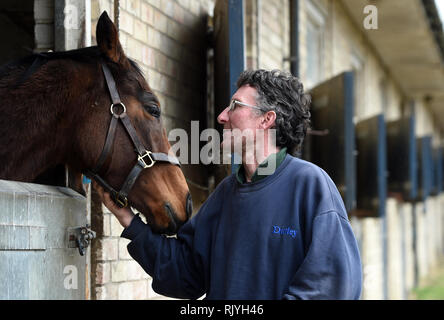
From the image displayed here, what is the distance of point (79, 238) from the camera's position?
2529 mm

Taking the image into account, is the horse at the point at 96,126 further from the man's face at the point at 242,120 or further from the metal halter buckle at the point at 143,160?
the man's face at the point at 242,120

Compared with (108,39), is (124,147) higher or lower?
lower

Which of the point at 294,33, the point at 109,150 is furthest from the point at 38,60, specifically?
the point at 294,33

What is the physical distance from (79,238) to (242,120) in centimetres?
88

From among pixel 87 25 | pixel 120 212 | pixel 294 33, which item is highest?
pixel 294 33

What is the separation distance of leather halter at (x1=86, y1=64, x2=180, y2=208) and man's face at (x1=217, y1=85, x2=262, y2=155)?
417mm

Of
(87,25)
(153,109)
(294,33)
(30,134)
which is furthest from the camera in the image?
(294,33)

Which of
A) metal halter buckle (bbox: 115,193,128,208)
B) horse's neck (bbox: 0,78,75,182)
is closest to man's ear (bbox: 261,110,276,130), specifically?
metal halter buckle (bbox: 115,193,128,208)

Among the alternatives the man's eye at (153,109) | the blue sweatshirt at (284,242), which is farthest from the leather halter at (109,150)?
the blue sweatshirt at (284,242)

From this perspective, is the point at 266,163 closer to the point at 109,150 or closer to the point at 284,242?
the point at 284,242

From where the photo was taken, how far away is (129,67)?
8.73ft

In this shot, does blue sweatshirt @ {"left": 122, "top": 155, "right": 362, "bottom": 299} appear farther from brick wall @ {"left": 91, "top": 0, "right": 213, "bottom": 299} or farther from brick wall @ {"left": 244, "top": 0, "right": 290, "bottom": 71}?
brick wall @ {"left": 244, "top": 0, "right": 290, "bottom": 71}

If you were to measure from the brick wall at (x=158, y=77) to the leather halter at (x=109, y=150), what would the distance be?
2.33 ft

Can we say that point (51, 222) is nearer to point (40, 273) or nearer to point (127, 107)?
point (40, 273)
